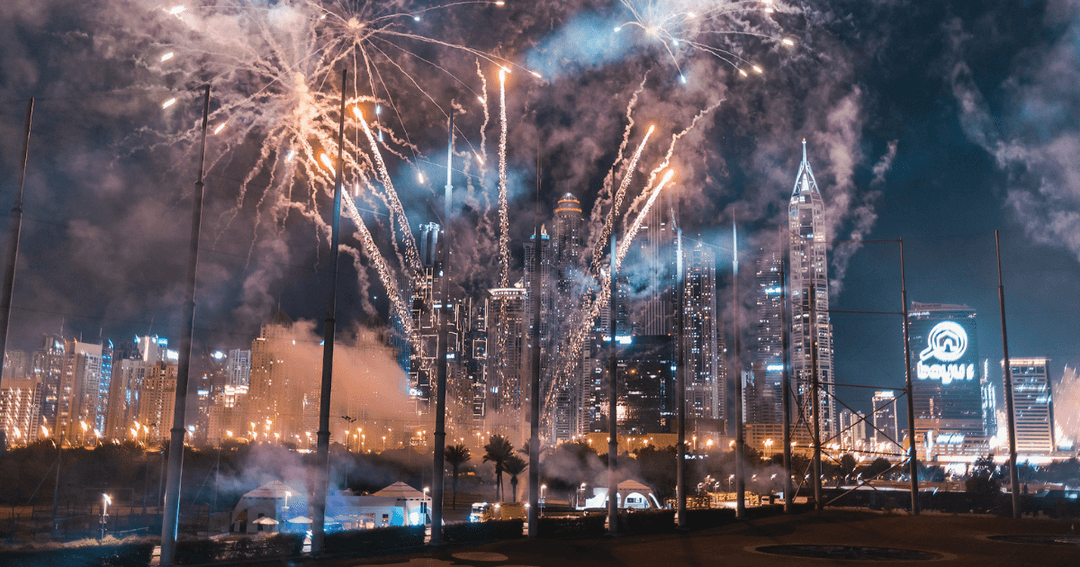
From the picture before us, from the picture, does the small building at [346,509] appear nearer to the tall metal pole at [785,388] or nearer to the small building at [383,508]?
the small building at [383,508]

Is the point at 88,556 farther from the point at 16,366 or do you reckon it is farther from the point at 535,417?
Result: the point at 16,366

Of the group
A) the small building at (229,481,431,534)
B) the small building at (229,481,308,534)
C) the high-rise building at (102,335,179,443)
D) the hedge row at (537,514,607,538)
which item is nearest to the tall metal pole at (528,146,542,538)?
the hedge row at (537,514,607,538)

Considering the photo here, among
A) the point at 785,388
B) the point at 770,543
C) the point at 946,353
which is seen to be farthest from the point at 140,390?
the point at 946,353

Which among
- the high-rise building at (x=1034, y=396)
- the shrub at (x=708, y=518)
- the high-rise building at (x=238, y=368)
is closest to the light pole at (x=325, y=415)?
the shrub at (x=708, y=518)

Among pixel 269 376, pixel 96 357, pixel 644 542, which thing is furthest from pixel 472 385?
pixel 644 542

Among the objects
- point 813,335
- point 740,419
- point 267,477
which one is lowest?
point 267,477

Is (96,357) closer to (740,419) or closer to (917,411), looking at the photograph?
(740,419)
